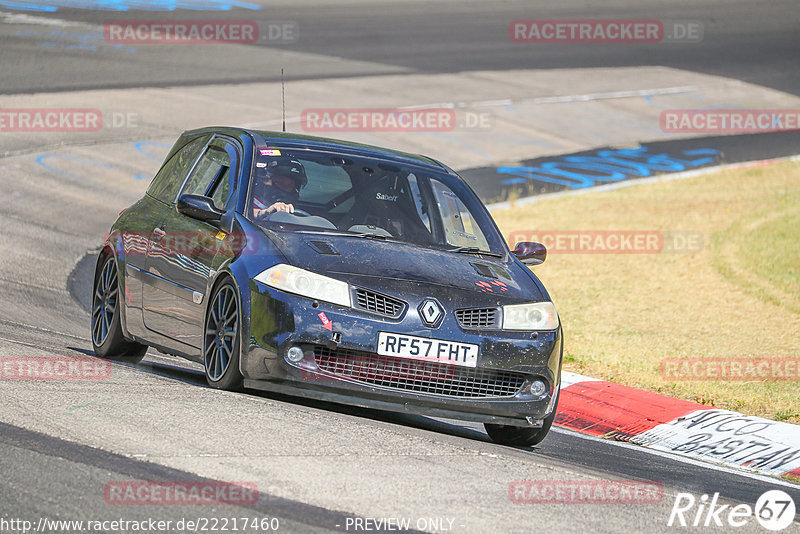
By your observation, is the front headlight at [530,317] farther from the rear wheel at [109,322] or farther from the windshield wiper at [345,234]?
the rear wheel at [109,322]

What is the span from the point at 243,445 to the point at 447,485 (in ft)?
3.17

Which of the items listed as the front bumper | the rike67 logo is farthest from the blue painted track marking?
the rike67 logo

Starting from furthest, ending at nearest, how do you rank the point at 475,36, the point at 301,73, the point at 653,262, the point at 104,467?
the point at 475,36, the point at 301,73, the point at 653,262, the point at 104,467

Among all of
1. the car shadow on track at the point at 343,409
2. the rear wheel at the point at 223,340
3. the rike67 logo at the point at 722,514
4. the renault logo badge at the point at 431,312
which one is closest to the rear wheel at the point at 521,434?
the car shadow on track at the point at 343,409

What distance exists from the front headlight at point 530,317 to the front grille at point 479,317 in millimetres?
66

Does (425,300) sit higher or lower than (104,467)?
higher

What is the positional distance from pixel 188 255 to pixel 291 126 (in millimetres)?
14860

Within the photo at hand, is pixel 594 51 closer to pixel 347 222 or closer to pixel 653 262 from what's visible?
pixel 653 262

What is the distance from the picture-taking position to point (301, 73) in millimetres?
26891

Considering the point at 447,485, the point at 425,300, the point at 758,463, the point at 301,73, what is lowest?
the point at 758,463

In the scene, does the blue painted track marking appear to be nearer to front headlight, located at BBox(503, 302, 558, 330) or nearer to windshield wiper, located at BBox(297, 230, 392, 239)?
windshield wiper, located at BBox(297, 230, 392, 239)

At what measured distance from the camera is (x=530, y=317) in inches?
295

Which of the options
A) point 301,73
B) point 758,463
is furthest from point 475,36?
point 758,463

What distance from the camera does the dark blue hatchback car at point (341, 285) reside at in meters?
7.07
